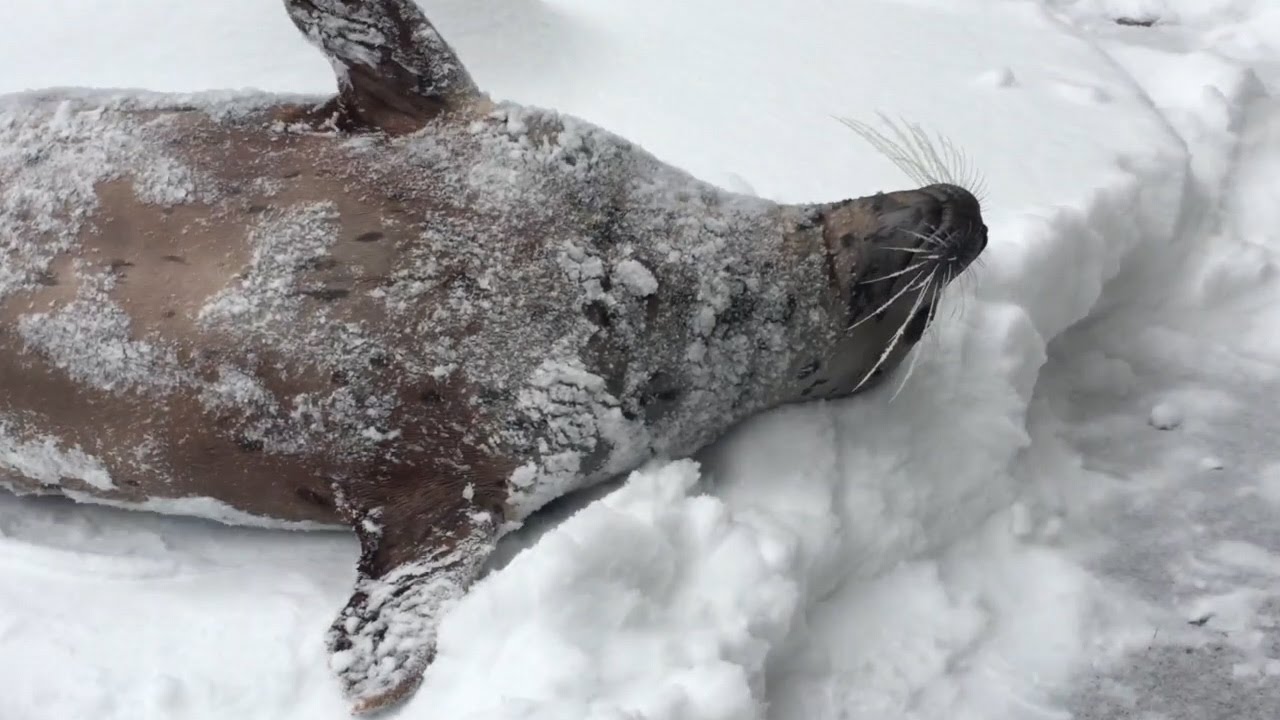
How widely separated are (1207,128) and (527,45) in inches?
84.3

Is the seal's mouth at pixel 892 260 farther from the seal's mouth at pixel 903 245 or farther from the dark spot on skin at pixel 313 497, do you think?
the dark spot on skin at pixel 313 497

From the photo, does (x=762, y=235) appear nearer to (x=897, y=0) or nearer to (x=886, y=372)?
(x=886, y=372)

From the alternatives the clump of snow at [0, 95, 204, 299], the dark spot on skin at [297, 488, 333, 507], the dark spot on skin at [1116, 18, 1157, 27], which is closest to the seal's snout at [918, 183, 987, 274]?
the dark spot on skin at [297, 488, 333, 507]

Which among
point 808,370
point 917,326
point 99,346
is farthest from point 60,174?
point 917,326

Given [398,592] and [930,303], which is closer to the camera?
[398,592]

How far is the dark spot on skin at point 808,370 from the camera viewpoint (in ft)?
7.22

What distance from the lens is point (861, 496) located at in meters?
2.11

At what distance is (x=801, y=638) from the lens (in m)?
1.90

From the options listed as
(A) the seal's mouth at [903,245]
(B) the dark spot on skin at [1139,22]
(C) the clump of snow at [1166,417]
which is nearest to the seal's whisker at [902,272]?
(A) the seal's mouth at [903,245]

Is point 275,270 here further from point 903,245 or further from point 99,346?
point 903,245

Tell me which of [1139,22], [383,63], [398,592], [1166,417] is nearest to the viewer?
[398,592]

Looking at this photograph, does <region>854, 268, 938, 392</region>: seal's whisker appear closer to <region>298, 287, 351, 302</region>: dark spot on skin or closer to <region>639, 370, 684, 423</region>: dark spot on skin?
<region>639, 370, 684, 423</region>: dark spot on skin

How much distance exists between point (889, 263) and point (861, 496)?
19.1 inches

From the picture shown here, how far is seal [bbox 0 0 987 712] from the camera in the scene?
1960mm
